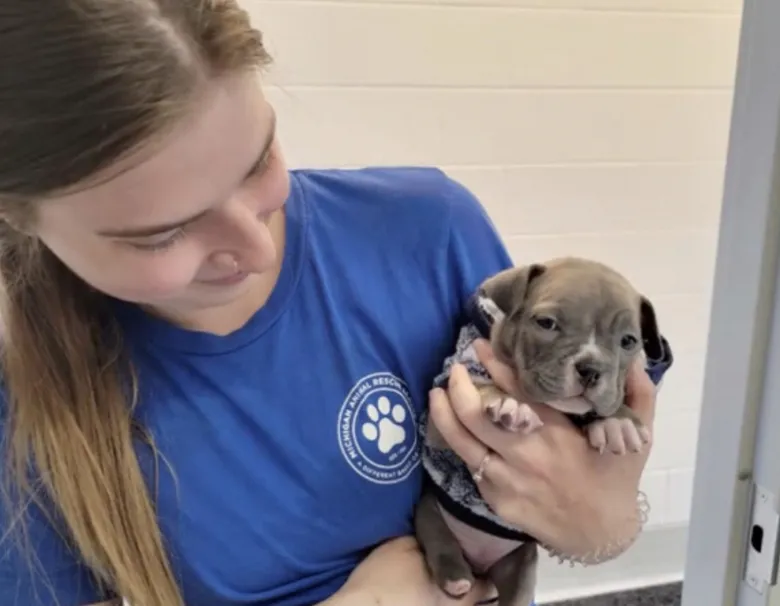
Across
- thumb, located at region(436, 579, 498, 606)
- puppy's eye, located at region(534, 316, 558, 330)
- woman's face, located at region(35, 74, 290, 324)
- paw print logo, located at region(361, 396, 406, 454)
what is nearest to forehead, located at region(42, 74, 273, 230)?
woman's face, located at region(35, 74, 290, 324)

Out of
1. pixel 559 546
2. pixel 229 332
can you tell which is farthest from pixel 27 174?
pixel 559 546

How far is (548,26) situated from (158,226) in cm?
153

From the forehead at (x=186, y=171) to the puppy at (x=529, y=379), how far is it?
385 mm

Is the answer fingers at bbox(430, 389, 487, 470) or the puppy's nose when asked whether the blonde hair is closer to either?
fingers at bbox(430, 389, 487, 470)

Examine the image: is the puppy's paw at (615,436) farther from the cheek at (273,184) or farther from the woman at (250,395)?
the cheek at (273,184)

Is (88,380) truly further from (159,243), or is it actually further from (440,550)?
(440,550)

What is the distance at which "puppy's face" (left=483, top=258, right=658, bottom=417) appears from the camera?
1.07 metres

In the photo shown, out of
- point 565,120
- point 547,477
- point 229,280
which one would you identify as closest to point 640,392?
point 547,477

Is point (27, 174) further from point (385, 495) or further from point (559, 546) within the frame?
point (559, 546)

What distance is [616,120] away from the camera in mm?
2252

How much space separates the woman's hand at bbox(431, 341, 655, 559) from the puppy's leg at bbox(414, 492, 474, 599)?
0.06 m

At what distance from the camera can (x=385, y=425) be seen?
1053 mm

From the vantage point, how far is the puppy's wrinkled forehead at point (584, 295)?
1.11m

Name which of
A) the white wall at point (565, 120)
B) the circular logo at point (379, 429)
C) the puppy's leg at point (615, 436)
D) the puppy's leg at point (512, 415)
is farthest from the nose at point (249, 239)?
the white wall at point (565, 120)
